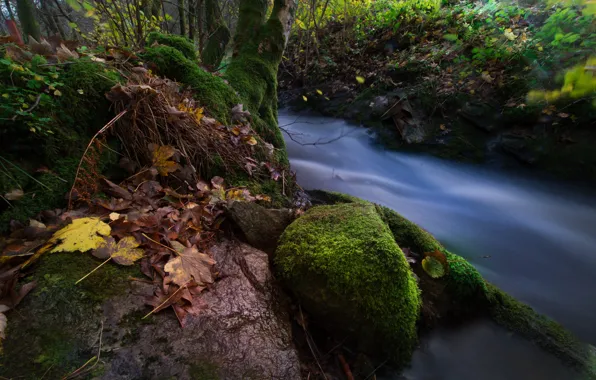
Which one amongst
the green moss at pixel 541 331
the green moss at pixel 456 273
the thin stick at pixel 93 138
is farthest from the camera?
the green moss at pixel 456 273

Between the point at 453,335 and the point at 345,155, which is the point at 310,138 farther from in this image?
the point at 453,335

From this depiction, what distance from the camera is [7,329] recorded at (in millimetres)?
1097

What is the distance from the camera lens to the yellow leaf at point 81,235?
1382 mm

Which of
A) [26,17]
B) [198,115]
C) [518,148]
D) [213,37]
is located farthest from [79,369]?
[26,17]

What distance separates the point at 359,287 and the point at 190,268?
998 mm

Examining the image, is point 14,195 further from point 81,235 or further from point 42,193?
point 81,235

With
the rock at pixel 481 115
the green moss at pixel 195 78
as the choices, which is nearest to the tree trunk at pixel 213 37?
the green moss at pixel 195 78

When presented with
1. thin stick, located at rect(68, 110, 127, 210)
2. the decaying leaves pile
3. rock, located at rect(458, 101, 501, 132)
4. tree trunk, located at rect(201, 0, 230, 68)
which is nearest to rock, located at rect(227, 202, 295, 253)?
the decaying leaves pile

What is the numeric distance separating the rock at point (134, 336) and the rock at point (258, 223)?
0.53 meters

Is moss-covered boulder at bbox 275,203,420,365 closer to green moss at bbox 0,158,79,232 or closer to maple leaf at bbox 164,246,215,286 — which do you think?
maple leaf at bbox 164,246,215,286

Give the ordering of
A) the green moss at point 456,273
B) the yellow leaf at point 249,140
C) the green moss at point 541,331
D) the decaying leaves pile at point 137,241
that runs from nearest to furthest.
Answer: the decaying leaves pile at point 137,241 → the green moss at point 541,331 → the green moss at point 456,273 → the yellow leaf at point 249,140

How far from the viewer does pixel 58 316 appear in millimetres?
1191

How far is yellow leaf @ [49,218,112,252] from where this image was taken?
138 centimetres

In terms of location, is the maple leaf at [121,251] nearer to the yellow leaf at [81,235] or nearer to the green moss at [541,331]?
the yellow leaf at [81,235]
